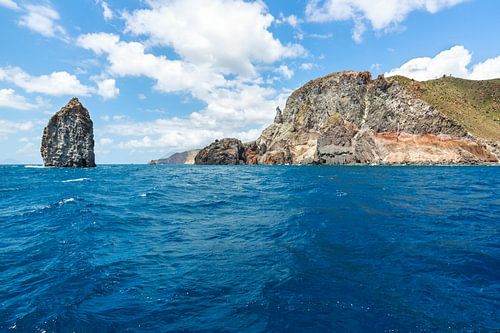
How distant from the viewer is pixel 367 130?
117062 mm

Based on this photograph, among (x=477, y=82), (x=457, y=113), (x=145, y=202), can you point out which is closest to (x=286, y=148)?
(x=457, y=113)

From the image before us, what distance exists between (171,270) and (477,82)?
257371 mm

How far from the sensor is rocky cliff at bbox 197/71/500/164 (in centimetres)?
10194

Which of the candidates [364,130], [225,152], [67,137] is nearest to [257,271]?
[67,137]

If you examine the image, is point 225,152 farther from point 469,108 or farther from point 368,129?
point 469,108

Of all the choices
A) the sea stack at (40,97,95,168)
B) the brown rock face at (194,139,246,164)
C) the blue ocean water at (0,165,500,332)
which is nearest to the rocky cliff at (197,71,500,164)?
the brown rock face at (194,139,246,164)

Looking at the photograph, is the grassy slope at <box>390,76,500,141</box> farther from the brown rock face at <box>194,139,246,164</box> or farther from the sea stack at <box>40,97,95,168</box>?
the sea stack at <box>40,97,95,168</box>

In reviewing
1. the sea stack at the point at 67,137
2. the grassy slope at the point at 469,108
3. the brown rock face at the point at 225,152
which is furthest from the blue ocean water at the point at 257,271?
the brown rock face at the point at 225,152

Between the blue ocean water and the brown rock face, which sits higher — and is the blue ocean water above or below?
below

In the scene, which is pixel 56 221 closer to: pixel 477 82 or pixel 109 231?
pixel 109 231

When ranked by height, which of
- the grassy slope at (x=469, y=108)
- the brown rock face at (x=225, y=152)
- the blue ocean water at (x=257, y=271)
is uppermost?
the grassy slope at (x=469, y=108)

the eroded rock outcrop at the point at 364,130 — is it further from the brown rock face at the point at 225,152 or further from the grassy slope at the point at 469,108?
the grassy slope at the point at 469,108

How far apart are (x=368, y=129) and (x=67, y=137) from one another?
11440cm

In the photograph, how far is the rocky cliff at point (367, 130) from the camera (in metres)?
102
